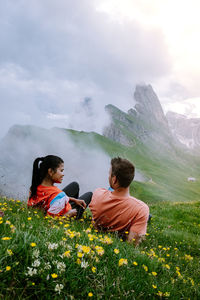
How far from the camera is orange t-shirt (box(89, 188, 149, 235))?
209 inches

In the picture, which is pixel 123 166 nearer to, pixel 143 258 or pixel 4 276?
pixel 143 258

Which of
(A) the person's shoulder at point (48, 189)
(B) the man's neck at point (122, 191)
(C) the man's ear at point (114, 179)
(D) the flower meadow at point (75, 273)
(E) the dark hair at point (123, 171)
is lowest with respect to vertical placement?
(D) the flower meadow at point (75, 273)

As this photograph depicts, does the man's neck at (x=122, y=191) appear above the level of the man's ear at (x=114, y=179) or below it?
below

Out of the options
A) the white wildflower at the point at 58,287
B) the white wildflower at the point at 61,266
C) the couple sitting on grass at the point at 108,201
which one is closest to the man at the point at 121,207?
the couple sitting on grass at the point at 108,201

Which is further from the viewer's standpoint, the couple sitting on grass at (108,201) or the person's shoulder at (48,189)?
the person's shoulder at (48,189)

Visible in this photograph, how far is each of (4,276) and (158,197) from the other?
122 meters

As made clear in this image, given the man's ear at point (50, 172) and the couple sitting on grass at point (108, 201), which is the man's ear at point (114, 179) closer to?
the couple sitting on grass at point (108, 201)

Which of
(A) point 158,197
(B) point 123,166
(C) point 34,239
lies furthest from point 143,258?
(A) point 158,197

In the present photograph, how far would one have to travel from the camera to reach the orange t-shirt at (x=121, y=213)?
17.4ft

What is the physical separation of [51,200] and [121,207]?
2.08 metres

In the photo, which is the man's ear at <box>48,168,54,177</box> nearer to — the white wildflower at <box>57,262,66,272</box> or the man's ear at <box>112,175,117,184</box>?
the man's ear at <box>112,175,117,184</box>

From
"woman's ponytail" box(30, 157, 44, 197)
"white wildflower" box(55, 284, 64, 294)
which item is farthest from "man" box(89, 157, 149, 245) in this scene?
"white wildflower" box(55, 284, 64, 294)

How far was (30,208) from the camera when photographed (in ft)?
19.1

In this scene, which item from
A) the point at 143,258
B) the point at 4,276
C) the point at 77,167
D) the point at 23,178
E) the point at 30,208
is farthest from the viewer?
the point at 77,167
